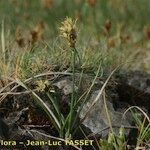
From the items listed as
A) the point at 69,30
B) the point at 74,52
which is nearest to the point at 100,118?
the point at 74,52

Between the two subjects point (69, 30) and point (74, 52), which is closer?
point (69, 30)

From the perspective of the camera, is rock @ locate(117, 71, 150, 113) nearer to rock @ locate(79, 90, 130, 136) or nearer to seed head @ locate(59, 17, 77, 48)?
rock @ locate(79, 90, 130, 136)

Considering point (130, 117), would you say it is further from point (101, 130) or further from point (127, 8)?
point (127, 8)

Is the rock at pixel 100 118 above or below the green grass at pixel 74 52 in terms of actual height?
below

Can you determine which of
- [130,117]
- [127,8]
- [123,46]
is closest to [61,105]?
[130,117]

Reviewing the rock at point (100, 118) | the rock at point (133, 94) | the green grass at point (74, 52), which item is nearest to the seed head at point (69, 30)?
the green grass at point (74, 52)

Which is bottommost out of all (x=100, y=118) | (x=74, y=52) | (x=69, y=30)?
(x=100, y=118)

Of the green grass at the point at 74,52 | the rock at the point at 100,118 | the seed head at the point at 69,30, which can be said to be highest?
the seed head at the point at 69,30

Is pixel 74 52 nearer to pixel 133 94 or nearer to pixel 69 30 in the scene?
pixel 69 30

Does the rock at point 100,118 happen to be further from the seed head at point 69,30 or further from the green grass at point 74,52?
the seed head at point 69,30
